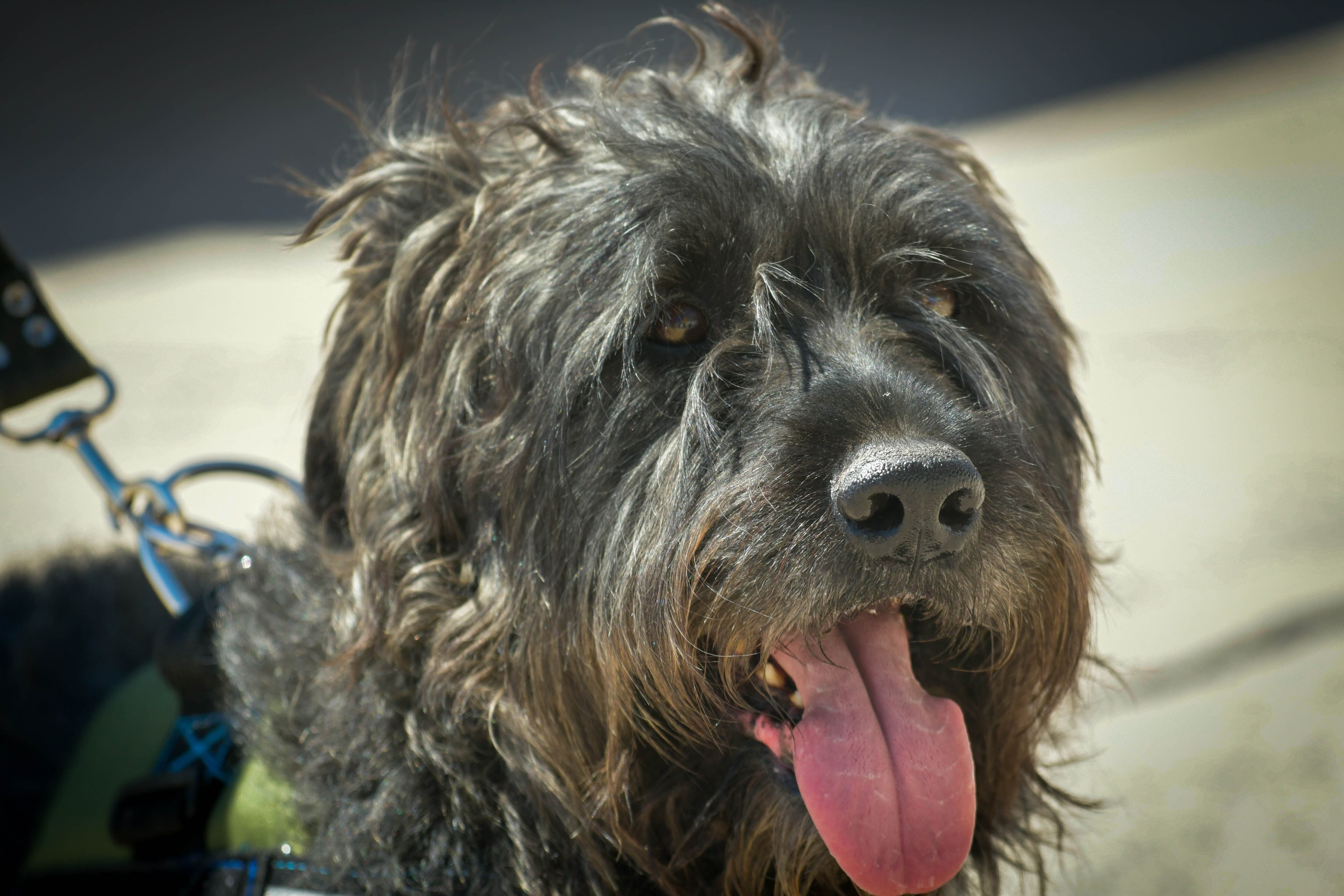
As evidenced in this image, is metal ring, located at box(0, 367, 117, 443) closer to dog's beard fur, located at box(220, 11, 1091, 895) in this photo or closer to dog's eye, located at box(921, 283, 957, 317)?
dog's beard fur, located at box(220, 11, 1091, 895)

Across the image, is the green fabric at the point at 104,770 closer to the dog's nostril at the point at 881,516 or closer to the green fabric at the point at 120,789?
the green fabric at the point at 120,789

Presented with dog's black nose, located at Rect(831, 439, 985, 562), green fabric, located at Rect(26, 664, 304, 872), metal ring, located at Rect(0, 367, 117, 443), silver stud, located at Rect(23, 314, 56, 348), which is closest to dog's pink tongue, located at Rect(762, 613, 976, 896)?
dog's black nose, located at Rect(831, 439, 985, 562)

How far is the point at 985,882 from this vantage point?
85.4 inches

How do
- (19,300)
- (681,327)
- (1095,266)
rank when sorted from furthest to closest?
(1095,266)
(19,300)
(681,327)

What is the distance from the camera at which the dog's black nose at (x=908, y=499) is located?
64.5 inches

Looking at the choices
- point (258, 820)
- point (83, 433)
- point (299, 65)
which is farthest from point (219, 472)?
A: point (299, 65)

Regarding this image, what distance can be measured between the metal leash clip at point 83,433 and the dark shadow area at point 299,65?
6717 millimetres

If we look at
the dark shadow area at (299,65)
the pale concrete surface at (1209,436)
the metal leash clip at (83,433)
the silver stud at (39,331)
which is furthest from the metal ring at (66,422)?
the dark shadow area at (299,65)

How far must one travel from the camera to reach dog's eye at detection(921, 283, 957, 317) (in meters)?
2.05

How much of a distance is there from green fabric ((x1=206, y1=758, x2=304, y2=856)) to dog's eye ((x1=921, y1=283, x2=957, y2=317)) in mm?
1489

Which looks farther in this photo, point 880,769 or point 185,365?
point 185,365

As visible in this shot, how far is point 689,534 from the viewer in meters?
1.76

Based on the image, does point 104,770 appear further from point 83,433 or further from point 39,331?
point 39,331

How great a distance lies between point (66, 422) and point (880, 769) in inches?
78.8
